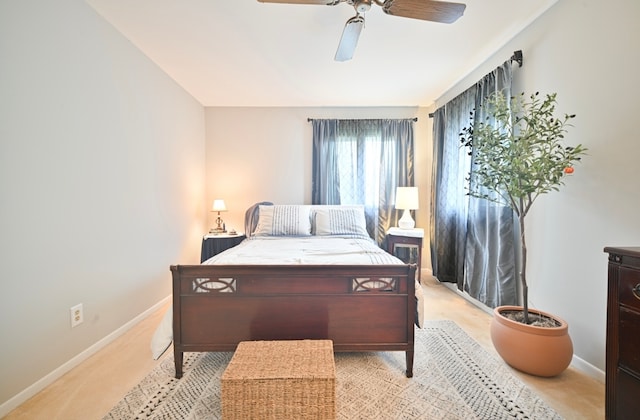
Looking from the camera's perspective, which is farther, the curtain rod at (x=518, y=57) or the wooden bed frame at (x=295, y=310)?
the curtain rod at (x=518, y=57)

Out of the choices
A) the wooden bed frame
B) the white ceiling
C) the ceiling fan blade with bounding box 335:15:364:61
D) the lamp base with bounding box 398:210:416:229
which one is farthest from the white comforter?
the white ceiling

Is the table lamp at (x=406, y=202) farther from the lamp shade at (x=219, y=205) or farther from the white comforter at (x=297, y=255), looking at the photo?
the lamp shade at (x=219, y=205)

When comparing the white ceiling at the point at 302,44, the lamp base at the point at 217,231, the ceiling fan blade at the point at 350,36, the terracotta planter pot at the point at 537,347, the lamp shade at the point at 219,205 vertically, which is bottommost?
the terracotta planter pot at the point at 537,347

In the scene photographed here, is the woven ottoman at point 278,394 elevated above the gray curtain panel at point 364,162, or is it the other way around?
the gray curtain panel at point 364,162

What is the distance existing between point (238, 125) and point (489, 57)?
10.1 feet

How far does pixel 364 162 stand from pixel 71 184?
313cm

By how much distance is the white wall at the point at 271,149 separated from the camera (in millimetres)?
4055

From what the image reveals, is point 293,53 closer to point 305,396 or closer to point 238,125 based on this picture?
point 238,125

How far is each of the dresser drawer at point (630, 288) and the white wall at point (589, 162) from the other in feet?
1.88

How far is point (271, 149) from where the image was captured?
13.4 feet

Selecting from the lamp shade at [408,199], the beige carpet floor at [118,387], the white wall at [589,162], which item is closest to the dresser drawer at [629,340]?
the beige carpet floor at [118,387]

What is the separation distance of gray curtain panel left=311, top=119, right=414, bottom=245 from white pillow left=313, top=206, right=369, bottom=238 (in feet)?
1.76

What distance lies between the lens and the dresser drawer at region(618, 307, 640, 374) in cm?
113

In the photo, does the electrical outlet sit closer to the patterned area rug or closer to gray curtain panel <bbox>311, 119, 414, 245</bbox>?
the patterned area rug
